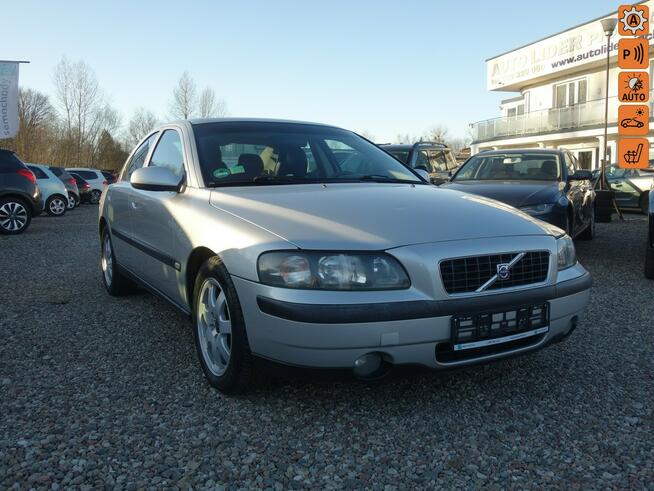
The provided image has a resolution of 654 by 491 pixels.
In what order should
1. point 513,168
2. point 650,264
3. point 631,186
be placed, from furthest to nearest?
point 631,186 → point 513,168 → point 650,264

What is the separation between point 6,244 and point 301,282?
9161 millimetres

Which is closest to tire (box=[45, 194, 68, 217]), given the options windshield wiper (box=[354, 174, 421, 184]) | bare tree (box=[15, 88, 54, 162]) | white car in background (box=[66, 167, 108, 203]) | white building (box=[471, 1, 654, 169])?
white car in background (box=[66, 167, 108, 203])

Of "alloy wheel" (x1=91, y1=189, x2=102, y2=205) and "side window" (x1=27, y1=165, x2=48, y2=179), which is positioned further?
"alloy wheel" (x1=91, y1=189, x2=102, y2=205)

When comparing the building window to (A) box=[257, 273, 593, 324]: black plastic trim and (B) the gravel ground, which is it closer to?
(B) the gravel ground

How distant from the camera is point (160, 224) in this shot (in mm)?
3844

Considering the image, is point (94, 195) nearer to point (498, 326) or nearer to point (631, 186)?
point (631, 186)

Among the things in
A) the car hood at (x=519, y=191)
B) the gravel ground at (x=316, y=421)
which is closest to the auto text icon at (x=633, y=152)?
the car hood at (x=519, y=191)

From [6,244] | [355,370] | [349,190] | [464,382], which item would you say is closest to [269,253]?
[355,370]

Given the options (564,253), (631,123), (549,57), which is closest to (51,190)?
(564,253)

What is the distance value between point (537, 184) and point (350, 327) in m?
5.68

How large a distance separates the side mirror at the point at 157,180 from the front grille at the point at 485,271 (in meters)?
1.79

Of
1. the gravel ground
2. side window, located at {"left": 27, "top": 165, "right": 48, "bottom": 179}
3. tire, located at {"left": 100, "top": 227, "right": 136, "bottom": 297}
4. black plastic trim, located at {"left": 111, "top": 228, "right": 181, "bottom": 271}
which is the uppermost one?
side window, located at {"left": 27, "top": 165, "right": 48, "bottom": 179}

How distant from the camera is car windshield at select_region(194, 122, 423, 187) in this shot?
3656 mm

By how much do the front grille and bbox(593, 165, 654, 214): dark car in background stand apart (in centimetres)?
1309
